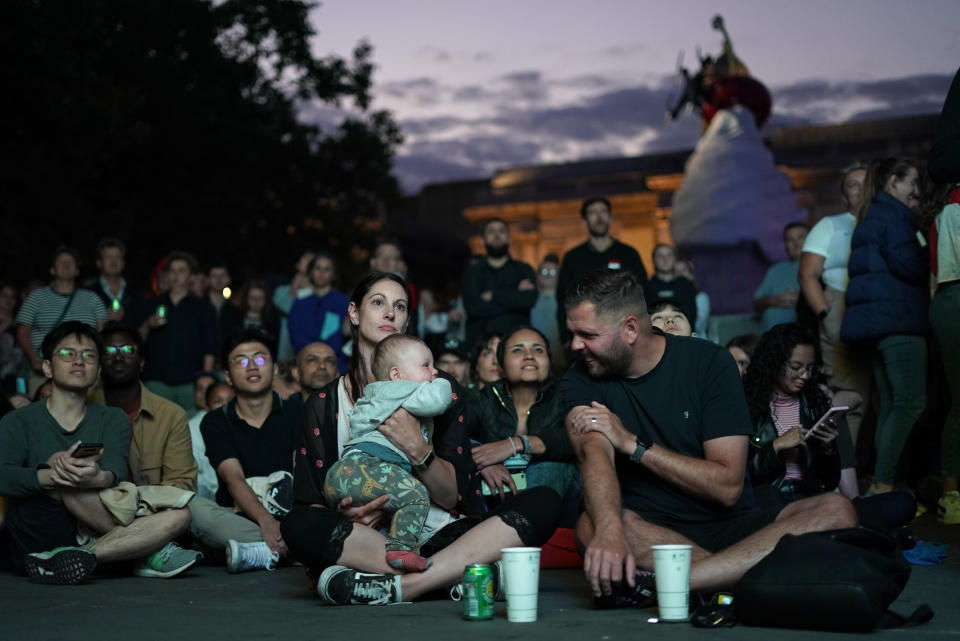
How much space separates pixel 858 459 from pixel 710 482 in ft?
13.7

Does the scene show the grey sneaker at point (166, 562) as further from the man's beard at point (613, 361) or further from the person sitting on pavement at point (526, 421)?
the man's beard at point (613, 361)

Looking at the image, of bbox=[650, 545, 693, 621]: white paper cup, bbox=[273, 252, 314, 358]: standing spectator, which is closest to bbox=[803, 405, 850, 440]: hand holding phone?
bbox=[650, 545, 693, 621]: white paper cup

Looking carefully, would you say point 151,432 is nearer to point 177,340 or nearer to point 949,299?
point 177,340

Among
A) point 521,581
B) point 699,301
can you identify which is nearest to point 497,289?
point 699,301

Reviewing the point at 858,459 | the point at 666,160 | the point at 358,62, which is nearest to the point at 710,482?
the point at 858,459

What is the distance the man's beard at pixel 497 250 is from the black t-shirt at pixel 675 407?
466 cm

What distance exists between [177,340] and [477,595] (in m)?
5.83

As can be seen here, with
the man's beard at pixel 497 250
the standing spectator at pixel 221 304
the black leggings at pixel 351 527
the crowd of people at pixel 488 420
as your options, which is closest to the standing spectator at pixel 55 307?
the crowd of people at pixel 488 420

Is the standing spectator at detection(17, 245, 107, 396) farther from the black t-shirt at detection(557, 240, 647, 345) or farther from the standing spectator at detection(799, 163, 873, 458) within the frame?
the standing spectator at detection(799, 163, 873, 458)

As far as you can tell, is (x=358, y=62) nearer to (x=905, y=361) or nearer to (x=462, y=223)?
(x=905, y=361)

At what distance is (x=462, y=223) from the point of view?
4822cm

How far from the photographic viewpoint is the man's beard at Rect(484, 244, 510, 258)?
29.4 feet

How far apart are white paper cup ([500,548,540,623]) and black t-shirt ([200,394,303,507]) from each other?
280 cm

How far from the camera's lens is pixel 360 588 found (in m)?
4.19
